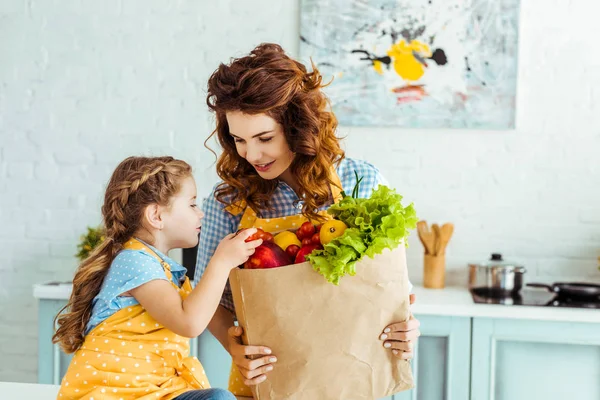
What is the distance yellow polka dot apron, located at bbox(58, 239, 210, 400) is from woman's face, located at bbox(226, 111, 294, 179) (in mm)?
444

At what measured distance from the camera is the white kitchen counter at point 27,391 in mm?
1684

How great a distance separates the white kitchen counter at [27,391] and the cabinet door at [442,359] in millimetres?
1441

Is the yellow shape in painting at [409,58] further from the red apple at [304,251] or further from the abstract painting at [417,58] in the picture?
the red apple at [304,251]

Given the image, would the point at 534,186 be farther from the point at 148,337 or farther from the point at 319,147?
the point at 148,337

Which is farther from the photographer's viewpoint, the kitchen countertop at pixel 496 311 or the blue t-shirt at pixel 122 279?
the kitchen countertop at pixel 496 311

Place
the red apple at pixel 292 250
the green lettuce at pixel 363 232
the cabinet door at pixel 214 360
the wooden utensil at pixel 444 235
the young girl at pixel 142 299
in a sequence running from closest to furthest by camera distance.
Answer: the green lettuce at pixel 363 232 → the red apple at pixel 292 250 → the young girl at pixel 142 299 → the cabinet door at pixel 214 360 → the wooden utensil at pixel 444 235

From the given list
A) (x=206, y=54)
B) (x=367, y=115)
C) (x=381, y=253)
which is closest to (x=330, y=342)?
(x=381, y=253)

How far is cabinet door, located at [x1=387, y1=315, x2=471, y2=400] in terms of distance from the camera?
2697 millimetres

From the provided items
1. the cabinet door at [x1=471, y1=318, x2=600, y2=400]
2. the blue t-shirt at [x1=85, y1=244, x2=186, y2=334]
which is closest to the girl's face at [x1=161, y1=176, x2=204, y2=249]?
the blue t-shirt at [x1=85, y1=244, x2=186, y2=334]

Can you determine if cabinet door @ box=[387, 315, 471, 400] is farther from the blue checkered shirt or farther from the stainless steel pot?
the blue checkered shirt

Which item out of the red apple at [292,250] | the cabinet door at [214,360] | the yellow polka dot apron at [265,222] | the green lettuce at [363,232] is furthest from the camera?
the cabinet door at [214,360]

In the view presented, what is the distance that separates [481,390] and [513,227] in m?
0.83

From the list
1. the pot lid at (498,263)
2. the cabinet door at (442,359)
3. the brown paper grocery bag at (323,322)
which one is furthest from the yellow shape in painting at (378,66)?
the brown paper grocery bag at (323,322)

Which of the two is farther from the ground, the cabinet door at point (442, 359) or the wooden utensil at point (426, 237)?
the wooden utensil at point (426, 237)
